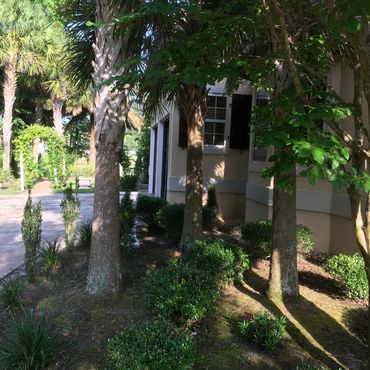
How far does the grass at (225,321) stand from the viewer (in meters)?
4.06

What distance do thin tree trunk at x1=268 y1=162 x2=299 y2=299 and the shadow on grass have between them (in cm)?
15

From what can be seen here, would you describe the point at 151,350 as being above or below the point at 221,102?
below

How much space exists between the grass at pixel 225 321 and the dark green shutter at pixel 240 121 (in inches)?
223

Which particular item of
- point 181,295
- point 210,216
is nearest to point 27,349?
point 181,295

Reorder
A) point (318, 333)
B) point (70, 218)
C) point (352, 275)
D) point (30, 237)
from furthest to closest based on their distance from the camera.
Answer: point (70, 218), point (30, 237), point (352, 275), point (318, 333)

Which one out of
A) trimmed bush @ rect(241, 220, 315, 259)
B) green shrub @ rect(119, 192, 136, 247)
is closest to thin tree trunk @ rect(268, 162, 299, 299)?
trimmed bush @ rect(241, 220, 315, 259)

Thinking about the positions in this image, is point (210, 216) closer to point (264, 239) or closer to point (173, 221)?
point (173, 221)

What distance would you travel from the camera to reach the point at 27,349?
3857 millimetres

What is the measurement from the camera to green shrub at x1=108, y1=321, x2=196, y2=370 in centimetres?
316

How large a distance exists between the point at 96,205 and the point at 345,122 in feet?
13.6

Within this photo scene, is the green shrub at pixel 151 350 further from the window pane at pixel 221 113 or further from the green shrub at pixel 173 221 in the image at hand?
the window pane at pixel 221 113

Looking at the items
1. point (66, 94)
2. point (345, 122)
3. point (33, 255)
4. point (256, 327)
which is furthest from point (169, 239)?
point (66, 94)

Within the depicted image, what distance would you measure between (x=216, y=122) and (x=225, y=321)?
310 inches

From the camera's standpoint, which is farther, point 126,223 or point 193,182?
point 126,223
